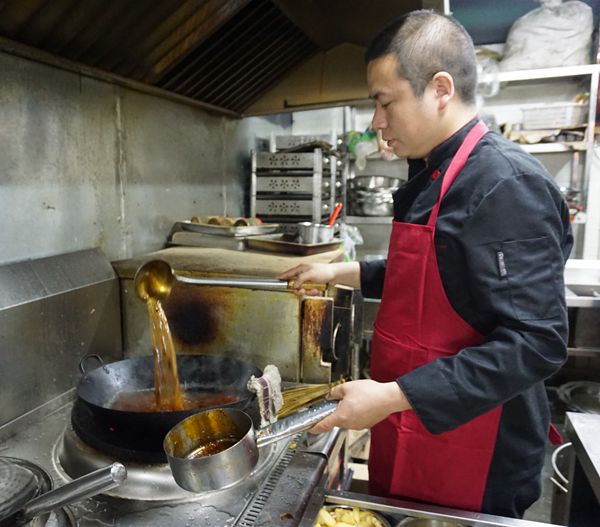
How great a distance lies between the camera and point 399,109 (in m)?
1.08

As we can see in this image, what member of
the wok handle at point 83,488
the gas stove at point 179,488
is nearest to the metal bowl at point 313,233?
the gas stove at point 179,488

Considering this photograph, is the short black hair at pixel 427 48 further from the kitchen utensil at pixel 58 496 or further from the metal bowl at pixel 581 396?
Answer: the metal bowl at pixel 581 396

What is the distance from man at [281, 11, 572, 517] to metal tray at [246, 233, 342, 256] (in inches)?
31.8

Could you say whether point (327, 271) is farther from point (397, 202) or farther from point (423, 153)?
point (423, 153)

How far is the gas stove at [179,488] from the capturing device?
102 centimetres

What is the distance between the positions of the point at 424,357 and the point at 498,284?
1.01 ft

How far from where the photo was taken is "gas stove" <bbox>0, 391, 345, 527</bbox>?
102 centimetres

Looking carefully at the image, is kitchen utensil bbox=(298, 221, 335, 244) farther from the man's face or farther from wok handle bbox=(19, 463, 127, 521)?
wok handle bbox=(19, 463, 127, 521)

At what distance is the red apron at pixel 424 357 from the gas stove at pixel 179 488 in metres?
0.22

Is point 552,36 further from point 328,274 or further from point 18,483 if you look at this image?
point 18,483

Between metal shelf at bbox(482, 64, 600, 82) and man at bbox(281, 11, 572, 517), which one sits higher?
metal shelf at bbox(482, 64, 600, 82)

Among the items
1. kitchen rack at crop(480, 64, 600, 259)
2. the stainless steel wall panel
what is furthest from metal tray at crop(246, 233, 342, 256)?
kitchen rack at crop(480, 64, 600, 259)

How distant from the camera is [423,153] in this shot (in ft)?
3.95

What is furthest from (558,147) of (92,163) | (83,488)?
(83,488)
